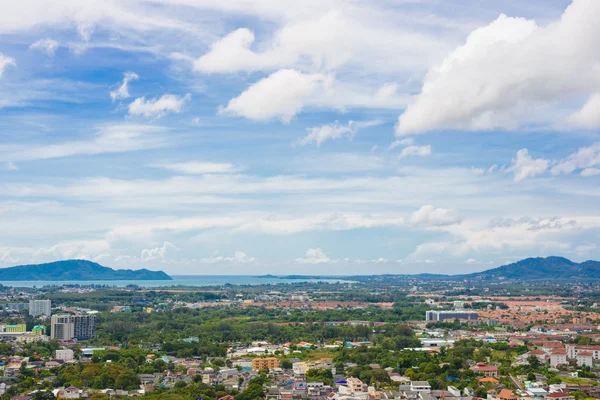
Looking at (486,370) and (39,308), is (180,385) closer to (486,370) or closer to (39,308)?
(486,370)

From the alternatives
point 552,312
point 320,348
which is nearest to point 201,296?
point 552,312

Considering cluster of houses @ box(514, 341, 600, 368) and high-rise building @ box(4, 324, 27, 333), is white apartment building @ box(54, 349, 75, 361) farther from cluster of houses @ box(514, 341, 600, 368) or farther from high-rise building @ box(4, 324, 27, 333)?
cluster of houses @ box(514, 341, 600, 368)

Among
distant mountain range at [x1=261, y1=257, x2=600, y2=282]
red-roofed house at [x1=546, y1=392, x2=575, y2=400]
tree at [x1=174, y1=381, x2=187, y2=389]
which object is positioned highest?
distant mountain range at [x1=261, y1=257, x2=600, y2=282]

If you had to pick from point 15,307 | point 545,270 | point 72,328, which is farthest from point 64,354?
point 545,270

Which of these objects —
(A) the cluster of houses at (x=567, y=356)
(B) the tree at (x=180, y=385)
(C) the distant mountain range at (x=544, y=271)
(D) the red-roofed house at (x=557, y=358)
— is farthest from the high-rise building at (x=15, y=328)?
(C) the distant mountain range at (x=544, y=271)

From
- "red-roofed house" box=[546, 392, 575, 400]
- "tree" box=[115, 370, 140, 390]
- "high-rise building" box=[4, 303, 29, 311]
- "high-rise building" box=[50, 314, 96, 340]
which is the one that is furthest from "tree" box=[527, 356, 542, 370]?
"high-rise building" box=[4, 303, 29, 311]

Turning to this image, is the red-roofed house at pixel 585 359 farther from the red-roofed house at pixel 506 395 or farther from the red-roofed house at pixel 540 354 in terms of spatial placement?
the red-roofed house at pixel 506 395
